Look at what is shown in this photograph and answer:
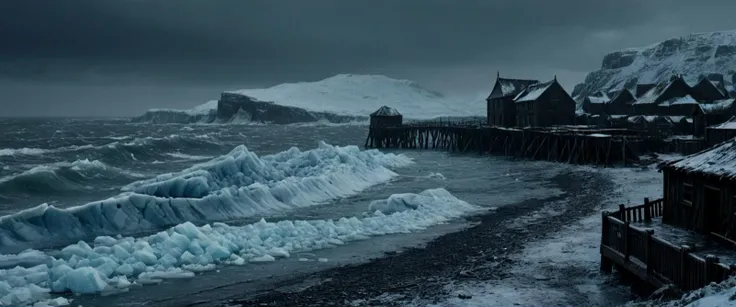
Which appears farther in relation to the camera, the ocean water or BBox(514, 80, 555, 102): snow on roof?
BBox(514, 80, 555, 102): snow on roof

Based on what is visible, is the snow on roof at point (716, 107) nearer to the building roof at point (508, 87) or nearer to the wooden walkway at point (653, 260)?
the building roof at point (508, 87)

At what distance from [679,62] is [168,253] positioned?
182488mm

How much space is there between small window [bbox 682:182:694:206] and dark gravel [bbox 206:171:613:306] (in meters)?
4.38

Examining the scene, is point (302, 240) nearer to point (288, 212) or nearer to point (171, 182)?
point (288, 212)

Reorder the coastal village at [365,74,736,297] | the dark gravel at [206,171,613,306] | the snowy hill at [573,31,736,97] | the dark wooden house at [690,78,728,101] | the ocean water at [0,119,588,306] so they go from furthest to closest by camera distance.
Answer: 1. the snowy hill at [573,31,736,97]
2. the dark wooden house at [690,78,728,101]
3. the ocean water at [0,119,588,306]
4. the dark gravel at [206,171,613,306]
5. the coastal village at [365,74,736,297]

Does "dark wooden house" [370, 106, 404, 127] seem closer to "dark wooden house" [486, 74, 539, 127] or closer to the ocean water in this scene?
"dark wooden house" [486, 74, 539, 127]

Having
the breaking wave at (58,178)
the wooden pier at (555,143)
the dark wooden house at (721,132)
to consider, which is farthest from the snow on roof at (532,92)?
the breaking wave at (58,178)

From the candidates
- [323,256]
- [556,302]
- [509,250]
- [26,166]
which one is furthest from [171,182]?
[26,166]

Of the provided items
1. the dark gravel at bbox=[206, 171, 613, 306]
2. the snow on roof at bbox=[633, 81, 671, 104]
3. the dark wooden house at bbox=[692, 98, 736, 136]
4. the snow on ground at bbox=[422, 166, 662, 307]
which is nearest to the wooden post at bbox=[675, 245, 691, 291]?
the snow on ground at bbox=[422, 166, 662, 307]

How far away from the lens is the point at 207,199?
24781 millimetres

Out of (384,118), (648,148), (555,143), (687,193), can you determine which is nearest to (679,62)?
(384,118)

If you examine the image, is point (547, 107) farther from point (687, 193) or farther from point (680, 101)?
point (687, 193)

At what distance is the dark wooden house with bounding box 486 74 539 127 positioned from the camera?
66.0 meters

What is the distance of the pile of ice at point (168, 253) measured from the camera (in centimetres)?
1391
